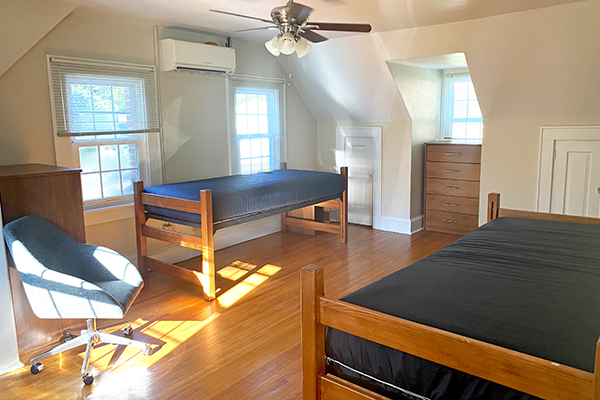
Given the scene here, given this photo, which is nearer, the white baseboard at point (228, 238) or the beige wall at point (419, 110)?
the white baseboard at point (228, 238)

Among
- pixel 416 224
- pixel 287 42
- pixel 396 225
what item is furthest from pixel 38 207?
pixel 416 224

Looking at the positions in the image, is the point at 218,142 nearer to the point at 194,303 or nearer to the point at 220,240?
the point at 220,240

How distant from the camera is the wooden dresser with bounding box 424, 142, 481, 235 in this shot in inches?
203

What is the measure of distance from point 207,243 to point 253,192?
0.63 metres

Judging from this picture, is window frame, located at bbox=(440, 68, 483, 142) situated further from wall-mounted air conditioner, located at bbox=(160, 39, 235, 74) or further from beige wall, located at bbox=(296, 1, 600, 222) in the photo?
wall-mounted air conditioner, located at bbox=(160, 39, 235, 74)

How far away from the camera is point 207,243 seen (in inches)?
133

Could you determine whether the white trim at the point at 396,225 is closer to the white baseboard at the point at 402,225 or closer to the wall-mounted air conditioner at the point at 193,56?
the white baseboard at the point at 402,225

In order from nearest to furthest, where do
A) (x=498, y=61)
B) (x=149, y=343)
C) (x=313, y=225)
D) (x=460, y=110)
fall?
1. (x=149, y=343)
2. (x=498, y=61)
3. (x=313, y=225)
4. (x=460, y=110)

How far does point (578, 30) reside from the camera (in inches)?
139

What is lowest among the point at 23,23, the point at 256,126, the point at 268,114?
the point at 256,126

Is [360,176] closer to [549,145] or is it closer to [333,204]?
[333,204]

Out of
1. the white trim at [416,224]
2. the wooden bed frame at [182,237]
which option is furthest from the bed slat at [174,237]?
the white trim at [416,224]

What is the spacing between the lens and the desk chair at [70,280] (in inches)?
92.5

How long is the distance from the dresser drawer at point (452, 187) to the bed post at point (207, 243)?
304cm
